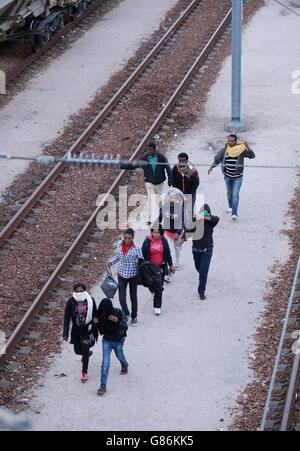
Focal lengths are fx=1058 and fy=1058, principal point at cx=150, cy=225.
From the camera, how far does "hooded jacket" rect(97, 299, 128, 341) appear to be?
41.5ft

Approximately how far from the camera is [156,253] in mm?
14383

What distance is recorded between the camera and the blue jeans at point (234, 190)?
1706 centimetres

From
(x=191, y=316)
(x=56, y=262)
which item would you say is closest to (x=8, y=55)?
(x=56, y=262)

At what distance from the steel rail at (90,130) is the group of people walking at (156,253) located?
1874mm

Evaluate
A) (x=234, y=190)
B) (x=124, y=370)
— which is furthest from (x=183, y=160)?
(x=124, y=370)

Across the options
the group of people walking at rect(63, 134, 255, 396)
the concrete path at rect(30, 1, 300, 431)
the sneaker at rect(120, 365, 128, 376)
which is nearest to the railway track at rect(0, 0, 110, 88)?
the concrete path at rect(30, 1, 300, 431)

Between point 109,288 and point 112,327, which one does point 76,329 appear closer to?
Answer: point 112,327

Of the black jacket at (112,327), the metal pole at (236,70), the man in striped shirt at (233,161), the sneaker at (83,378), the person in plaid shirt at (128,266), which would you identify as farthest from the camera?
the metal pole at (236,70)

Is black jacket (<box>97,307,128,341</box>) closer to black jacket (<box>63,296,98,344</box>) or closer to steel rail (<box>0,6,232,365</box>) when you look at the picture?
black jacket (<box>63,296,98,344</box>)

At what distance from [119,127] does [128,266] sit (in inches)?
308

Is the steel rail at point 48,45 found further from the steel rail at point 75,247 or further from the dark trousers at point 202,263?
the dark trousers at point 202,263

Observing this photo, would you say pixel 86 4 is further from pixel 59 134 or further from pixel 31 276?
pixel 31 276

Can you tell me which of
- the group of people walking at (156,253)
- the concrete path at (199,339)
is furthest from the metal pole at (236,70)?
the group of people walking at (156,253)

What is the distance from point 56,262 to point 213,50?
1109 cm
